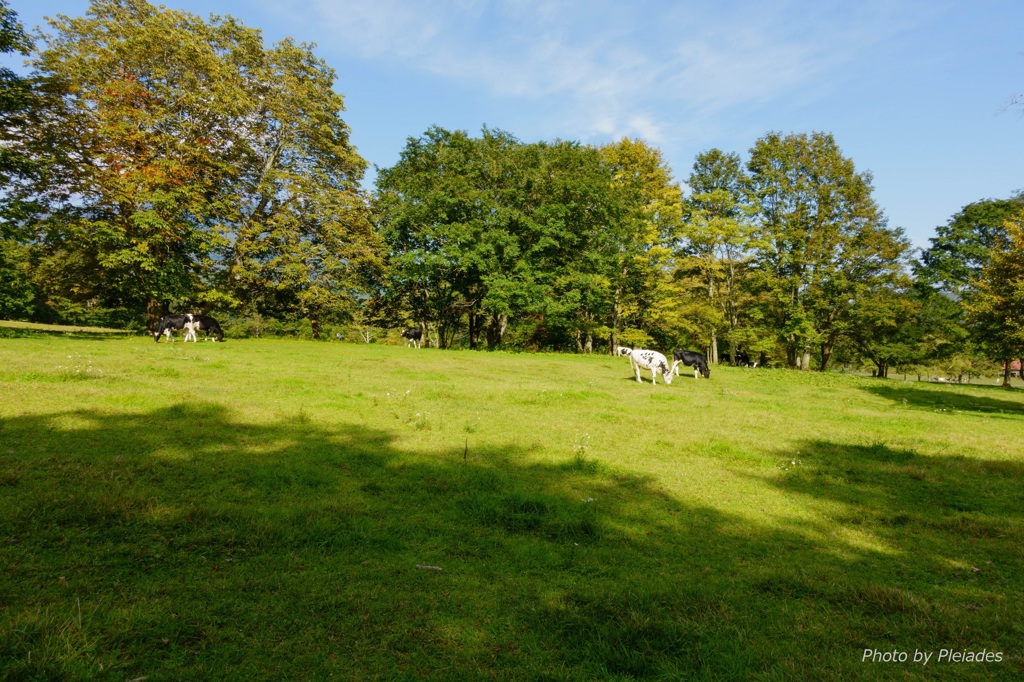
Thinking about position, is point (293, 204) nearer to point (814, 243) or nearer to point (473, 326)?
point (473, 326)

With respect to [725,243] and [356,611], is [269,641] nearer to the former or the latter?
[356,611]

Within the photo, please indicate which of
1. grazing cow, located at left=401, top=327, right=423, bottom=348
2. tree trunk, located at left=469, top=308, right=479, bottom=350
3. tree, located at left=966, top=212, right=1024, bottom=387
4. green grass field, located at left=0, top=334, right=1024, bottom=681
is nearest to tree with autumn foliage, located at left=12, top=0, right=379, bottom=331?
grazing cow, located at left=401, top=327, right=423, bottom=348

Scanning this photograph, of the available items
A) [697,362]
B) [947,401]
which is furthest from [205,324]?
[947,401]

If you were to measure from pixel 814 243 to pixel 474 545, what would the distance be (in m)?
49.6

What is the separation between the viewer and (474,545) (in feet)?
19.1

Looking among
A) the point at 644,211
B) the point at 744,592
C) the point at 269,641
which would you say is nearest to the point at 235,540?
the point at 269,641

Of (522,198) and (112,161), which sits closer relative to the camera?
(112,161)

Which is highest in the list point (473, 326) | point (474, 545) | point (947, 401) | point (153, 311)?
point (473, 326)

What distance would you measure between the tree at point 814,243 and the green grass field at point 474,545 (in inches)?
1401

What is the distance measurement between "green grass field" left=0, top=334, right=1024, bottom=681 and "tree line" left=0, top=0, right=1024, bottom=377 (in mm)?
24897

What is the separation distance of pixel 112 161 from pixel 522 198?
3048cm

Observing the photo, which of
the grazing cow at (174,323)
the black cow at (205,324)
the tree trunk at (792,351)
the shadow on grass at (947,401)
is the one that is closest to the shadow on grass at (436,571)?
the shadow on grass at (947,401)

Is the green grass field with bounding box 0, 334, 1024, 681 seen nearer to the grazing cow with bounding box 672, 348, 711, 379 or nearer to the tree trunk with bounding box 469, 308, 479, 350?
the grazing cow with bounding box 672, 348, 711, 379

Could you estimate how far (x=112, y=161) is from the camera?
30.6 meters
